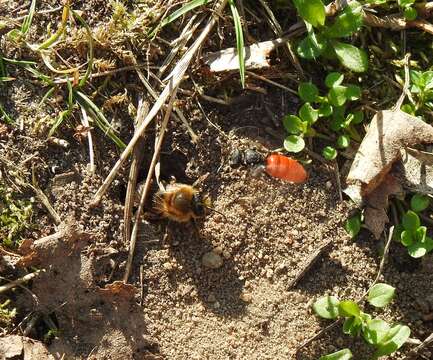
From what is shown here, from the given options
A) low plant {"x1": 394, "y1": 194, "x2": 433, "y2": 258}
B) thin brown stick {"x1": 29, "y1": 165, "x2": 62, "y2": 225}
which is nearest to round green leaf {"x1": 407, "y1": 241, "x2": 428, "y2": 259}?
low plant {"x1": 394, "y1": 194, "x2": 433, "y2": 258}

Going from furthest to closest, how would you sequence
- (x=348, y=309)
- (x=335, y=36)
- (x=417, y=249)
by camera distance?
1. (x=335, y=36)
2. (x=417, y=249)
3. (x=348, y=309)

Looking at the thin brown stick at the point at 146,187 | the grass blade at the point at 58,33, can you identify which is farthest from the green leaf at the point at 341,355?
the grass blade at the point at 58,33

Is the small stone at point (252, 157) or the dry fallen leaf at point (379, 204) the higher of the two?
the small stone at point (252, 157)

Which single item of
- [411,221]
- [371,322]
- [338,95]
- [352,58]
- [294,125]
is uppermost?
[352,58]

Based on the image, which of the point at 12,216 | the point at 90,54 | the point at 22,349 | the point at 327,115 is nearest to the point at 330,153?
the point at 327,115

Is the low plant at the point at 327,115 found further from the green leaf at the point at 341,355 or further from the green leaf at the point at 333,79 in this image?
the green leaf at the point at 341,355

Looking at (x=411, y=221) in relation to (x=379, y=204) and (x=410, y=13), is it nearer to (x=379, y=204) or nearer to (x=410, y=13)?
(x=379, y=204)

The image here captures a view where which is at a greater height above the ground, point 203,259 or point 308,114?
point 308,114
